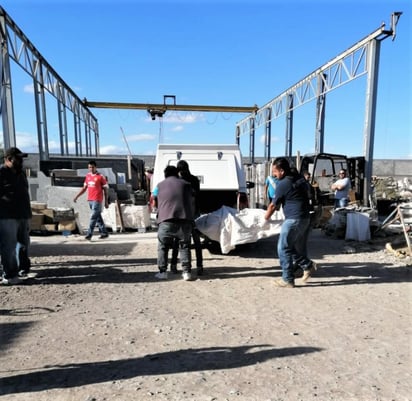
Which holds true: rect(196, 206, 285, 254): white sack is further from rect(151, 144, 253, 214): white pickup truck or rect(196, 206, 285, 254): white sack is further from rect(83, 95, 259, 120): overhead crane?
rect(83, 95, 259, 120): overhead crane

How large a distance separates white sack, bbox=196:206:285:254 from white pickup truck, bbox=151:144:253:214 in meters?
1.14

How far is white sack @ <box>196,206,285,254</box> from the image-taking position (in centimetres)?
643

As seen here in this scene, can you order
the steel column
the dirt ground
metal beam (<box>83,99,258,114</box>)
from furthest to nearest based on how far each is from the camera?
1. metal beam (<box>83,99,258,114</box>)
2. the steel column
3. the dirt ground

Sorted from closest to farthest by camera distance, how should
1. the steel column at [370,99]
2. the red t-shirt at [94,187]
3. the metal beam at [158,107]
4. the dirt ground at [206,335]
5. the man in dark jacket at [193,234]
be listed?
the dirt ground at [206,335] → the man in dark jacket at [193,234] → the red t-shirt at [94,187] → the steel column at [370,99] → the metal beam at [158,107]

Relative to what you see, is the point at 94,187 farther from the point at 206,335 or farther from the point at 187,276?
the point at 206,335

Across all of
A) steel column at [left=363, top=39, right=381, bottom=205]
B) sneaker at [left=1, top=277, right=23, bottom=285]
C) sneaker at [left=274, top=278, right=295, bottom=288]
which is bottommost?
sneaker at [left=274, top=278, right=295, bottom=288]

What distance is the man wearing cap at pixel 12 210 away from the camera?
17.0ft

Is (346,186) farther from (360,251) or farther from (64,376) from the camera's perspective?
(64,376)

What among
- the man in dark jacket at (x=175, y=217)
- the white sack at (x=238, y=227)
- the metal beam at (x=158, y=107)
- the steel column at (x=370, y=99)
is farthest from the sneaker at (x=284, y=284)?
the metal beam at (x=158, y=107)

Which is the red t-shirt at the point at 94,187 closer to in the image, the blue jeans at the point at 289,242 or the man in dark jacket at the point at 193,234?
the man in dark jacket at the point at 193,234

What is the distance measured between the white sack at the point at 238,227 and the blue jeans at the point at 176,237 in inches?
36.2

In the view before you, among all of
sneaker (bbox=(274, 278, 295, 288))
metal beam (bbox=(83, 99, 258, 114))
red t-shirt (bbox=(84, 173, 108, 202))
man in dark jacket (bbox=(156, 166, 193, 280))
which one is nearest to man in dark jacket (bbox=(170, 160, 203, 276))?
man in dark jacket (bbox=(156, 166, 193, 280))

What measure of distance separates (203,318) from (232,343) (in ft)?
2.34

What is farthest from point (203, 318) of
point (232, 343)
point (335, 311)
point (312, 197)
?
point (312, 197)
